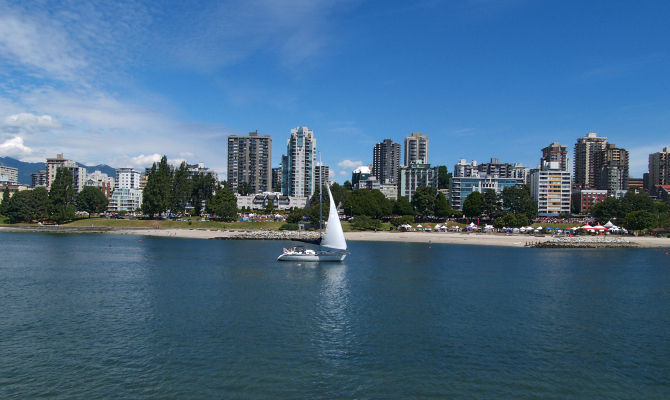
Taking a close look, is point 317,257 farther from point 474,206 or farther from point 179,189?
point 179,189

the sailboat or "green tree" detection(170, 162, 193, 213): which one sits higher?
"green tree" detection(170, 162, 193, 213)

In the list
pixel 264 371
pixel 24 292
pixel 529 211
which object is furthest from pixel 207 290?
pixel 529 211

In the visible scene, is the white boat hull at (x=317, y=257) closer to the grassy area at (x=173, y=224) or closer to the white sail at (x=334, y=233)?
the white sail at (x=334, y=233)

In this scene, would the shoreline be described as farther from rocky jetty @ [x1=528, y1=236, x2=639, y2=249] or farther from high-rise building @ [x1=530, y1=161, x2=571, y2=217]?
high-rise building @ [x1=530, y1=161, x2=571, y2=217]

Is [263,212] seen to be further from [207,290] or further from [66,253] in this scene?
[207,290]

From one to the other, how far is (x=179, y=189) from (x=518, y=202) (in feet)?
366

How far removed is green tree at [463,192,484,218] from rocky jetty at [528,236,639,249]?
3575 cm

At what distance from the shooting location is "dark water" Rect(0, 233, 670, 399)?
1015 inches

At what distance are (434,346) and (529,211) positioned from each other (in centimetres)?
12888

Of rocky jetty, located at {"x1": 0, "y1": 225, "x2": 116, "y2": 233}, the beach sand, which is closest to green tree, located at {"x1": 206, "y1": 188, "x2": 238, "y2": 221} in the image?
the beach sand

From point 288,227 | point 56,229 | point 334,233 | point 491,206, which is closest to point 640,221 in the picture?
point 491,206

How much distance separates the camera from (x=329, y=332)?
35.0 meters

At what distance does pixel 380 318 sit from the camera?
1554 inches

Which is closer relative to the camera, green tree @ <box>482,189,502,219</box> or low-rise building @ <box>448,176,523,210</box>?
green tree @ <box>482,189,502,219</box>
